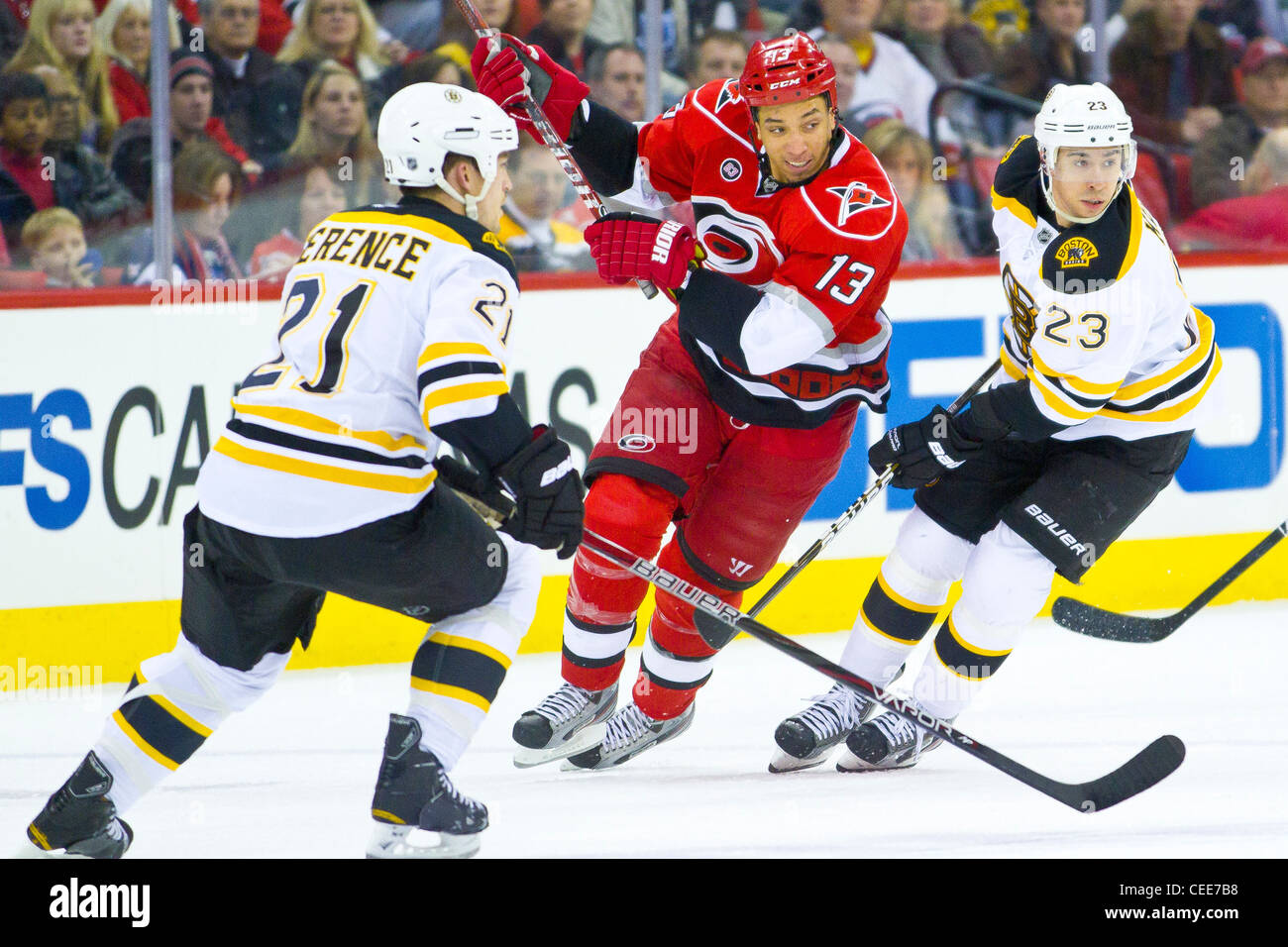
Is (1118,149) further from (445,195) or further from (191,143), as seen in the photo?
(191,143)

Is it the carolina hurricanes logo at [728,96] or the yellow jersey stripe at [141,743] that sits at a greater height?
the carolina hurricanes logo at [728,96]

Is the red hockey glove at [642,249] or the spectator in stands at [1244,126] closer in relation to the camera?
the red hockey glove at [642,249]

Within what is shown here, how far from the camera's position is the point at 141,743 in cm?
243

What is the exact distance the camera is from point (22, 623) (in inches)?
152

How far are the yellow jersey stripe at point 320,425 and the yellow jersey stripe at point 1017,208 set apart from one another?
4.22 ft

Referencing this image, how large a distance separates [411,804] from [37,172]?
2254mm

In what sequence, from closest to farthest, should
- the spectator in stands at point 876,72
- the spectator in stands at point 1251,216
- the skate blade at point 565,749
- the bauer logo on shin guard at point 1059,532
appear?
the bauer logo on shin guard at point 1059,532, the skate blade at point 565,749, the spectator in stands at point 876,72, the spectator in stands at point 1251,216

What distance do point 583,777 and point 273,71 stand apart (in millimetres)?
2027

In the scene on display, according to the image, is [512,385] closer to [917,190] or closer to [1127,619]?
[917,190]

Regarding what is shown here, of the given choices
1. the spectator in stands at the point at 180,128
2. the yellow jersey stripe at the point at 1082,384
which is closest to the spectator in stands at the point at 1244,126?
the yellow jersey stripe at the point at 1082,384

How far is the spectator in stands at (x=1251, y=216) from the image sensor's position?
5.21 meters

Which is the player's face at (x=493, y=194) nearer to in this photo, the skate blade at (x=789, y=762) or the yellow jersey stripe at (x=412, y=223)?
the yellow jersey stripe at (x=412, y=223)

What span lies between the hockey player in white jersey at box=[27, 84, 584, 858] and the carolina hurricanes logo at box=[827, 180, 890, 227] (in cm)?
72

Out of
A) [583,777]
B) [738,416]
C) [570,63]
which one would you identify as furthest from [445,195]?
[570,63]
